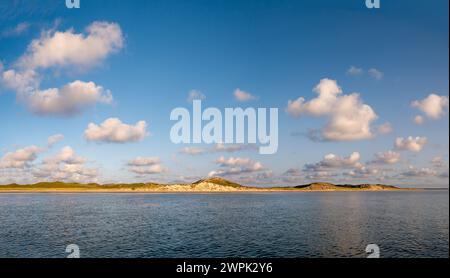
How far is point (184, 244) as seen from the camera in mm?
51969

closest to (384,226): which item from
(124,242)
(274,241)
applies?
(274,241)

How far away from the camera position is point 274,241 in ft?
176

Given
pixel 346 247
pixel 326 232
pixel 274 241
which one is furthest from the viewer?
pixel 326 232
